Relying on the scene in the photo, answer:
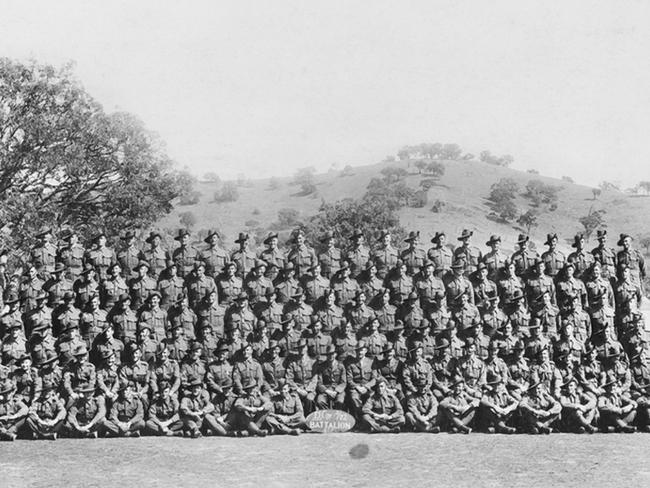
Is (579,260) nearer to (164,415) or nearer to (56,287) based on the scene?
(164,415)

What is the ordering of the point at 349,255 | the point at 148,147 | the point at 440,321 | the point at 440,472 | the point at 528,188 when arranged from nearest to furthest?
the point at 440,472
the point at 440,321
the point at 349,255
the point at 148,147
the point at 528,188

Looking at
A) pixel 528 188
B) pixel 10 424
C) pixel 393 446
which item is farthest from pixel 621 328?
pixel 528 188

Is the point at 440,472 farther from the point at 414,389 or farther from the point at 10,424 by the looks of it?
the point at 10,424

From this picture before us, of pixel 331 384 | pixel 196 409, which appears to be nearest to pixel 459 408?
pixel 331 384

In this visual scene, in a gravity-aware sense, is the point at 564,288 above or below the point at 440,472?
above

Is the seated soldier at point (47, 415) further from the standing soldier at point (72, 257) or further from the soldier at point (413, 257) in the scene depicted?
the soldier at point (413, 257)
